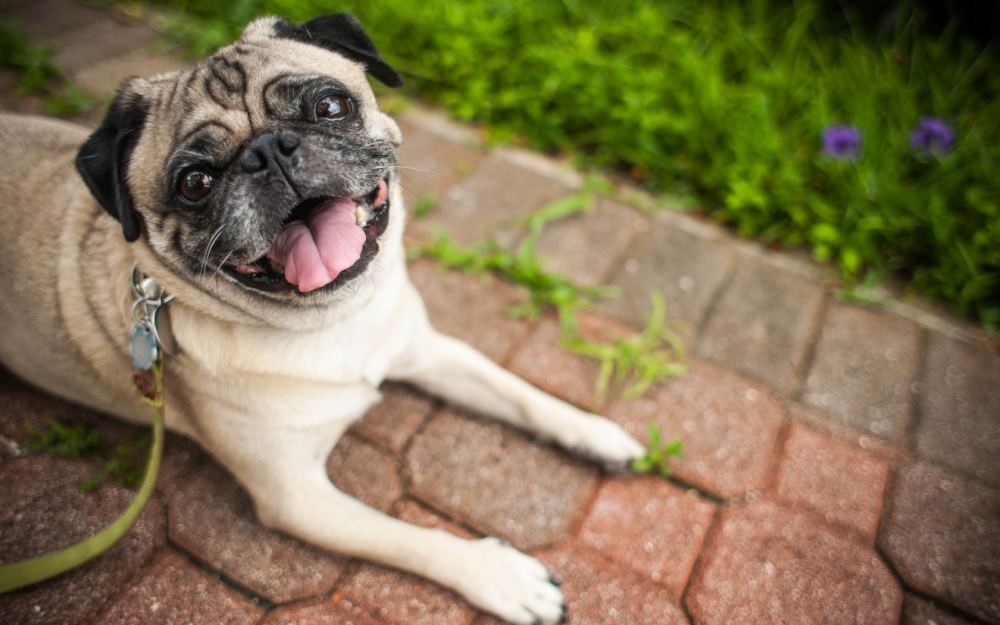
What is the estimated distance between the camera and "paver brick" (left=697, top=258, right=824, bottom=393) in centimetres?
246

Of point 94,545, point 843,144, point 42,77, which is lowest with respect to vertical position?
point 94,545

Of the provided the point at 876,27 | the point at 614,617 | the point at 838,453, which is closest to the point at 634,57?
the point at 876,27

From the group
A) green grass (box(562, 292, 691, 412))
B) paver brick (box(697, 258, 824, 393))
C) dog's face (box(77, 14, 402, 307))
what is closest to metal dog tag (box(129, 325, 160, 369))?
dog's face (box(77, 14, 402, 307))

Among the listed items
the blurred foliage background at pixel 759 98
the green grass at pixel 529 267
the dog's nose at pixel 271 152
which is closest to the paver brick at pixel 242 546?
the dog's nose at pixel 271 152

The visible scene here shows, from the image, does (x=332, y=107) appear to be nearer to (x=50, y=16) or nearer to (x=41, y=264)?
(x=41, y=264)

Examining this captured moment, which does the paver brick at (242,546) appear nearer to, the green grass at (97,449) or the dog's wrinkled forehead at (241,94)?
the green grass at (97,449)

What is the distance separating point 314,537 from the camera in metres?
1.81

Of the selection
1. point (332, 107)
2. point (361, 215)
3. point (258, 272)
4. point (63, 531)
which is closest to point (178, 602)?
point (63, 531)

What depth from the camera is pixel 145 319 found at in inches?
67.5

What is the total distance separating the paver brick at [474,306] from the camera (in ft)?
8.39

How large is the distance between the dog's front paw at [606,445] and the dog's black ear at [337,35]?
1.42m

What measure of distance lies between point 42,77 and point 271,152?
114 inches

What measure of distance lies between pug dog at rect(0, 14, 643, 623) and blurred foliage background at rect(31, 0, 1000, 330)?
1493 millimetres

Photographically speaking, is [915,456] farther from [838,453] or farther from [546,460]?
[546,460]
